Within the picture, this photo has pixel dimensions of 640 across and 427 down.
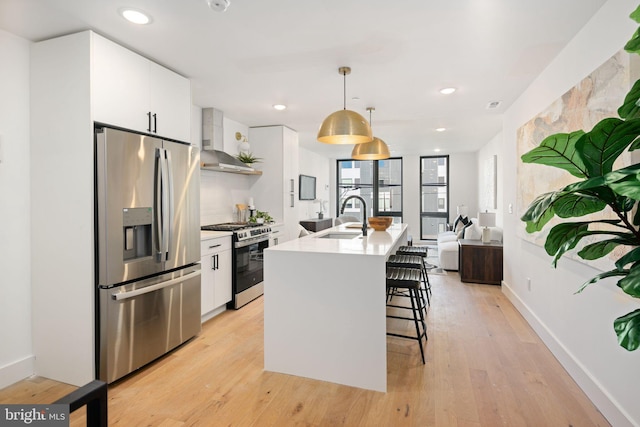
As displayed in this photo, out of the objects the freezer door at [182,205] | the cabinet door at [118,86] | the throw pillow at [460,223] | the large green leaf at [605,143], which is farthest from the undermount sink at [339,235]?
the throw pillow at [460,223]

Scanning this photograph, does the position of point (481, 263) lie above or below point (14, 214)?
below

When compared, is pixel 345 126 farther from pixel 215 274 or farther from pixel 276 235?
pixel 276 235

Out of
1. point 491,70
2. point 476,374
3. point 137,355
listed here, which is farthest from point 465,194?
point 137,355

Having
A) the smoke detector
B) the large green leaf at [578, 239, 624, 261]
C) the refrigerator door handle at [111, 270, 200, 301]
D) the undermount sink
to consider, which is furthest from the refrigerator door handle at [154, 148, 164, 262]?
the large green leaf at [578, 239, 624, 261]

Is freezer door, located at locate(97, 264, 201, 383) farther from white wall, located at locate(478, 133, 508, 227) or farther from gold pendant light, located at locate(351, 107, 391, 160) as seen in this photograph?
white wall, located at locate(478, 133, 508, 227)

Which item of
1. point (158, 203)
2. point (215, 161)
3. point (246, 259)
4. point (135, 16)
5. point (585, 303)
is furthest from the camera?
point (246, 259)

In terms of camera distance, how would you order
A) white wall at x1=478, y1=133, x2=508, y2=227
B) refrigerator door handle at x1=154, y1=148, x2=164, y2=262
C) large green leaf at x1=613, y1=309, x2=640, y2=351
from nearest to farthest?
large green leaf at x1=613, y1=309, x2=640, y2=351 → refrigerator door handle at x1=154, y1=148, x2=164, y2=262 → white wall at x1=478, y1=133, x2=508, y2=227

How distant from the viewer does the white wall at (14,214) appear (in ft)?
7.32

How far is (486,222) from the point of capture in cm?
500

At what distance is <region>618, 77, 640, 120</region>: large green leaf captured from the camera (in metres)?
0.98

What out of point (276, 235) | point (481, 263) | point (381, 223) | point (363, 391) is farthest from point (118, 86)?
point (481, 263)

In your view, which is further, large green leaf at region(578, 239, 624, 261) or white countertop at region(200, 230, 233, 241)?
white countertop at region(200, 230, 233, 241)

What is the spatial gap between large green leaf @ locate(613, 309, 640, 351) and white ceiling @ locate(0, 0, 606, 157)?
1818 millimetres

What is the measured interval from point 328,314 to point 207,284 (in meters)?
1.60
